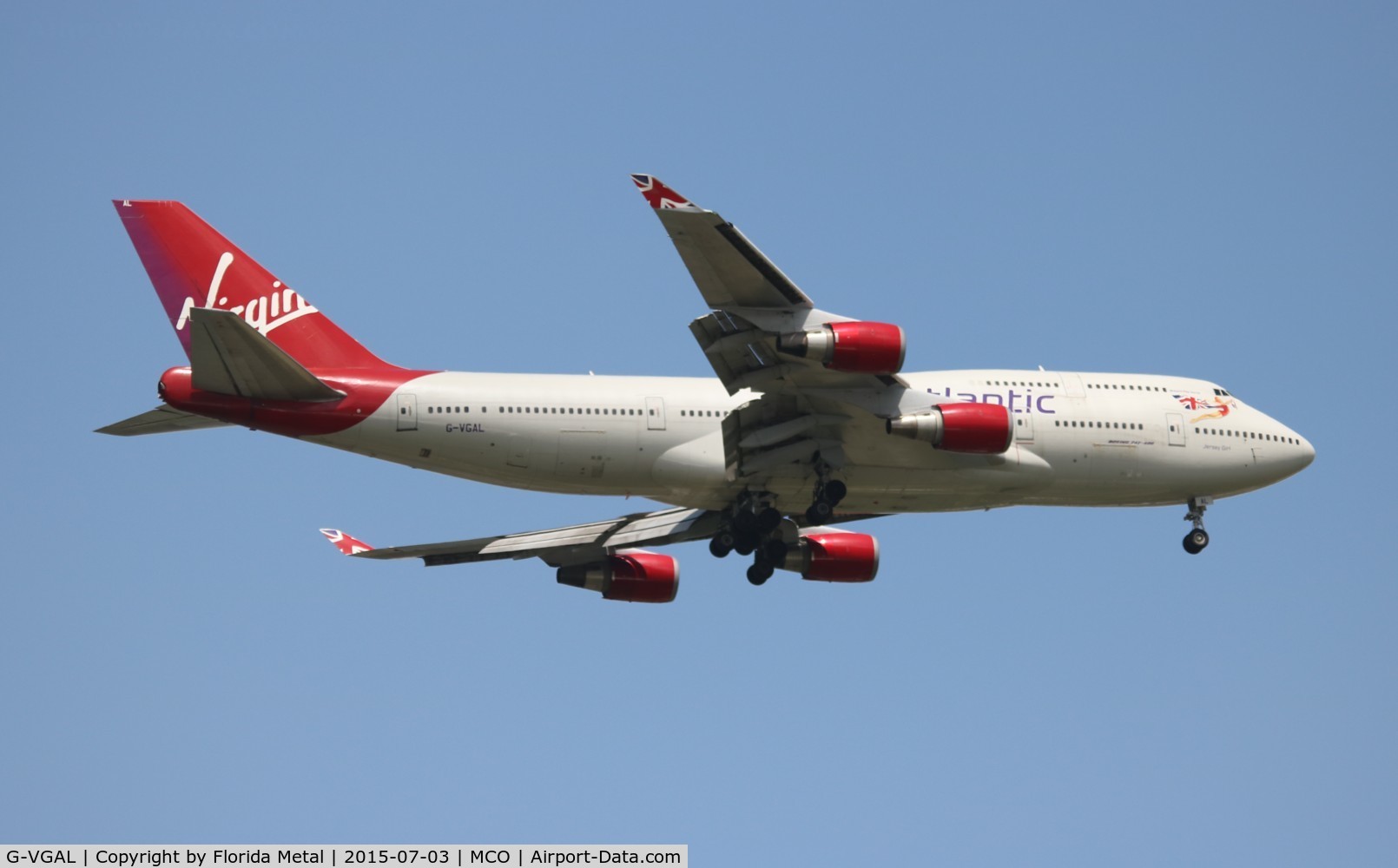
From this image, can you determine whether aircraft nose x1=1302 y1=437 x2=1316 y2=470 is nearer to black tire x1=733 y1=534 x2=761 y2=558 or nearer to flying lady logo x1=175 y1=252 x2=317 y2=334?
black tire x1=733 y1=534 x2=761 y2=558

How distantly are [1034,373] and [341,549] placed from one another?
616 inches

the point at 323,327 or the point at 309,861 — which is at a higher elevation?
the point at 323,327

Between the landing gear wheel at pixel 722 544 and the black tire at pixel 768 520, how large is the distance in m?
0.76

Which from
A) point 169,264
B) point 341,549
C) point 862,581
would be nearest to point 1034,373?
point 862,581

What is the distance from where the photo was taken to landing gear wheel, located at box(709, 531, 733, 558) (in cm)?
3672

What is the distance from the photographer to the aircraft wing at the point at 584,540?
129ft

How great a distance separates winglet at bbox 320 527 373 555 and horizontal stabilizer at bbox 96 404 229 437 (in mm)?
5303

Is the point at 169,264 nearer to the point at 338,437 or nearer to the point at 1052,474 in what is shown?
the point at 338,437

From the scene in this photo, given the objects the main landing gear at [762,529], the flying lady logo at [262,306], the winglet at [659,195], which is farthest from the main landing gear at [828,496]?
the flying lady logo at [262,306]

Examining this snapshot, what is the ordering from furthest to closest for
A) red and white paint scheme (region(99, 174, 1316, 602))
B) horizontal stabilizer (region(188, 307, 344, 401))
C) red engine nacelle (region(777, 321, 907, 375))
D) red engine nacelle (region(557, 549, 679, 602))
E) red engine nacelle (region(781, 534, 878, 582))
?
red engine nacelle (region(557, 549, 679, 602)), red engine nacelle (region(781, 534, 878, 582)), red and white paint scheme (region(99, 174, 1316, 602)), red engine nacelle (region(777, 321, 907, 375)), horizontal stabilizer (region(188, 307, 344, 401))

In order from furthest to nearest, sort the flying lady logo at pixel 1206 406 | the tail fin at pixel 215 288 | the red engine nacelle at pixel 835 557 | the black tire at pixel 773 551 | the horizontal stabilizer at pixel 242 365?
the red engine nacelle at pixel 835 557 → the flying lady logo at pixel 1206 406 → the black tire at pixel 773 551 → the tail fin at pixel 215 288 → the horizontal stabilizer at pixel 242 365

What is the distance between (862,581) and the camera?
40.6 m

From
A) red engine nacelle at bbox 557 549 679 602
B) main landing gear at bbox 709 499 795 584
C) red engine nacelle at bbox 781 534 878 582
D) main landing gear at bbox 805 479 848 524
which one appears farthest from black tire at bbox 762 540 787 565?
red engine nacelle at bbox 557 549 679 602

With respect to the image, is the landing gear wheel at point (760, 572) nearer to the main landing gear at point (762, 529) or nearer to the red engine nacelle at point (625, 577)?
the main landing gear at point (762, 529)
